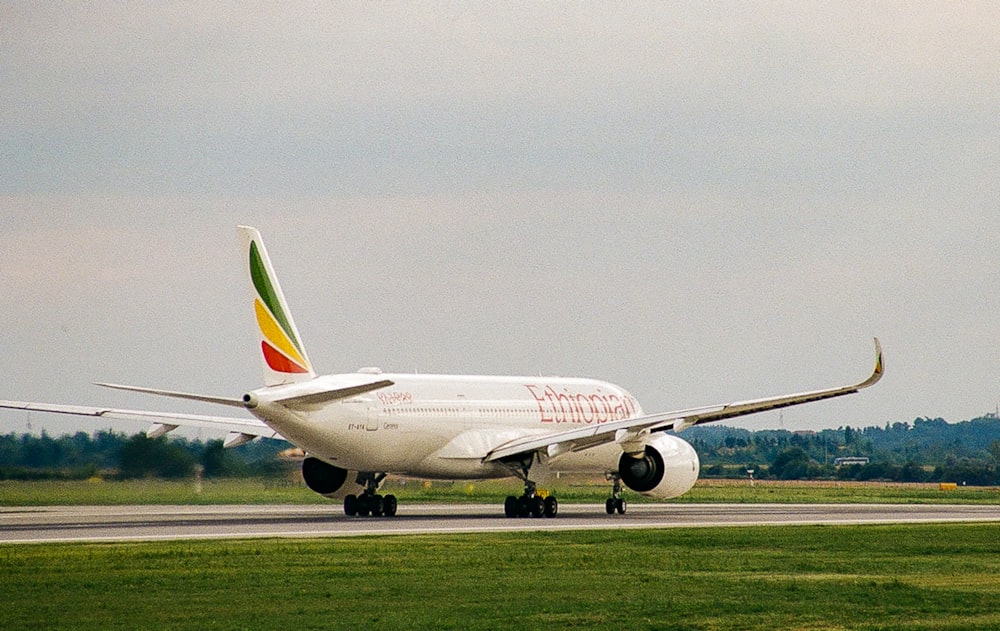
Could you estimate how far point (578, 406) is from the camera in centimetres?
5222

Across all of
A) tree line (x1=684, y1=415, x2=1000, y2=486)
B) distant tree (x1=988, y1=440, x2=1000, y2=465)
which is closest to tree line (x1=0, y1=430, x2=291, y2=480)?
tree line (x1=684, y1=415, x2=1000, y2=486)

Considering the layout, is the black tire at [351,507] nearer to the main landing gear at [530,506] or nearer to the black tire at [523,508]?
the main landing gear at [530,506]

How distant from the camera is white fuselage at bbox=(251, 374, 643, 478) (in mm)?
42312

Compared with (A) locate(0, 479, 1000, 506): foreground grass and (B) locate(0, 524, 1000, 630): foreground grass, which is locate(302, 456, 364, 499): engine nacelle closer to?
(A) locate(0, 479, 1000, 506): foreground grass

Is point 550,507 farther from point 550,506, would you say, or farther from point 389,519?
point 389,519

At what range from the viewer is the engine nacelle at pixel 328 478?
4691cm

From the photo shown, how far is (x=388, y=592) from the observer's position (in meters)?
22.8

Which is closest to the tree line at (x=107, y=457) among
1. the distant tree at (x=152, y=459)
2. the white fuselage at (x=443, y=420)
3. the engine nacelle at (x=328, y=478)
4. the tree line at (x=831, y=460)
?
the distant tree at (x=152, y=459)

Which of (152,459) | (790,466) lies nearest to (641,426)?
(152,459)

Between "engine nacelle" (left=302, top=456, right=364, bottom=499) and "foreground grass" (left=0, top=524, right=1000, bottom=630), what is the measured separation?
13.0 m

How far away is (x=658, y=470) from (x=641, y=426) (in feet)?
11.9

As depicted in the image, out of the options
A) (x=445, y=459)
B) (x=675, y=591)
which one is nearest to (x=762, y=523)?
(x=445, y=459)

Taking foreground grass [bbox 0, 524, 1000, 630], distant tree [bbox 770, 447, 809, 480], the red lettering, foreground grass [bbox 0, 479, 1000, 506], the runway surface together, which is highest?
distant tree [bbox 770, 447, 809, 480]

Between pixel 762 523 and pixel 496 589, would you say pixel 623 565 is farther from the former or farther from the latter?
pixel 762 523
